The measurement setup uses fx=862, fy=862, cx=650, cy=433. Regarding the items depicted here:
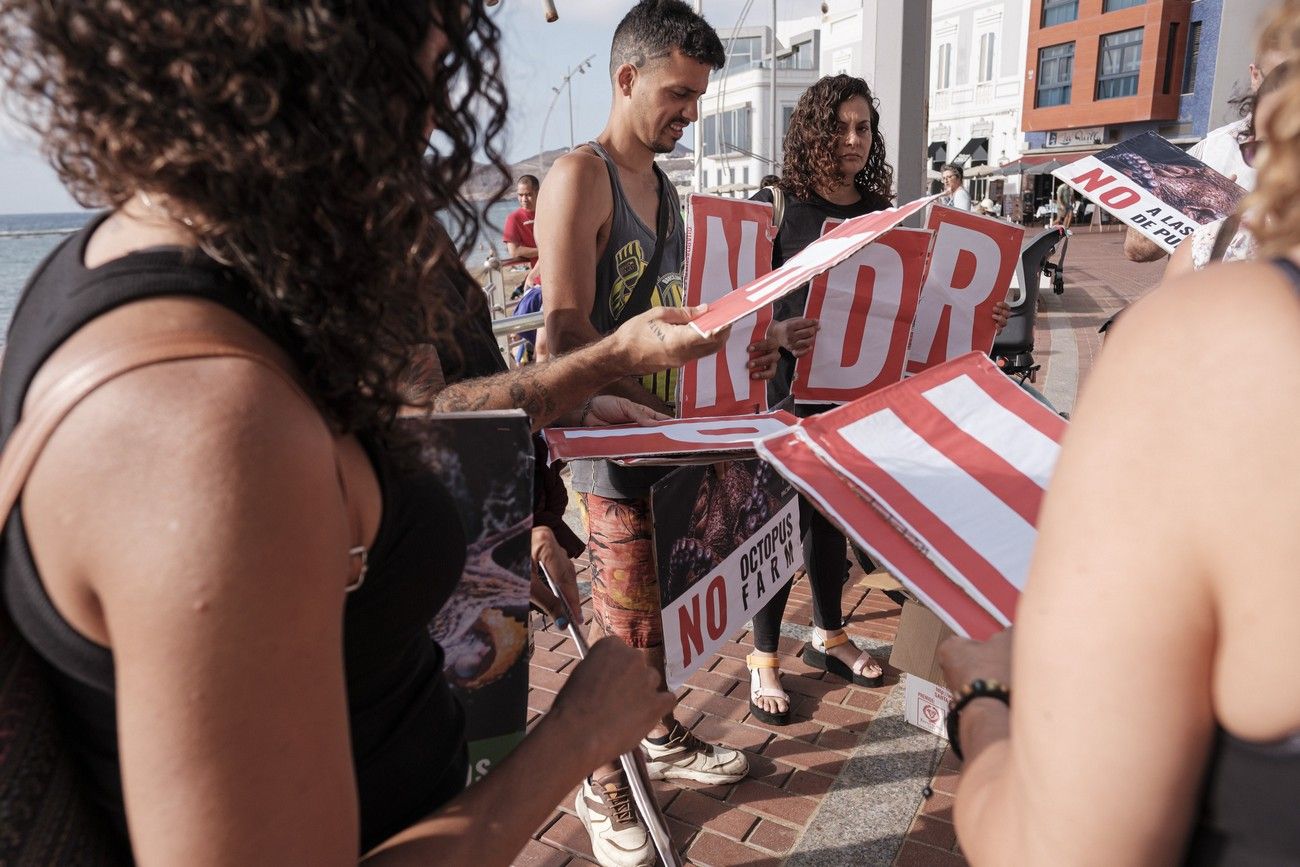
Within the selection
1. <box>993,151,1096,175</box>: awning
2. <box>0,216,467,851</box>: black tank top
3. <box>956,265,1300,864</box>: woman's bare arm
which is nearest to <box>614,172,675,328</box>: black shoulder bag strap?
<box>0,216,467,851</box>: black tank top

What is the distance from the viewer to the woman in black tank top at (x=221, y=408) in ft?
2.05

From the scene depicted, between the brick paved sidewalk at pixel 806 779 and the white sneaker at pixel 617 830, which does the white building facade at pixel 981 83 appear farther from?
the white sneaker at pixel 617 830

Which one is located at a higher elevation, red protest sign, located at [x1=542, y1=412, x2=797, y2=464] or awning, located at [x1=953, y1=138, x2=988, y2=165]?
red protest sign, located at [x1=542, y1=412, x2=797, y2=464]

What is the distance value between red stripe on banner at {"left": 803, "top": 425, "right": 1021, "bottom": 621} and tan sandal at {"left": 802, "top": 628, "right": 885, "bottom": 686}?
2.00 meters

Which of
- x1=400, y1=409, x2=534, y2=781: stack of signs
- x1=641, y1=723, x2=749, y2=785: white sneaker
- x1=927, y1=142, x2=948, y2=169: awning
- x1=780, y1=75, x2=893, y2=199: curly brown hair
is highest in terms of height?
x1=780, y1=75, x2=893, y2=199: curly brown hair

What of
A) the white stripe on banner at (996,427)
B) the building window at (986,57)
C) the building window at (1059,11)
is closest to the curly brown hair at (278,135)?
the white stripe on banner at (996,427)

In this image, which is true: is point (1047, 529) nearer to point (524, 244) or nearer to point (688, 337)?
point (688, 337)

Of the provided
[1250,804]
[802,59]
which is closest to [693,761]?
[1250,804]

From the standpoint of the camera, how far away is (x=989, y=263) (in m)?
3.07

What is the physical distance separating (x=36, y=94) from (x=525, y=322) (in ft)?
10.1

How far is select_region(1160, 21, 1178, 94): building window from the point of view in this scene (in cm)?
3862

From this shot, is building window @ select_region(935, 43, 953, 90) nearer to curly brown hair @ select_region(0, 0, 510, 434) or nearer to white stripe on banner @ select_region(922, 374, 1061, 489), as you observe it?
white stripe on banner @ select_region(922, 374, 1061, 489)

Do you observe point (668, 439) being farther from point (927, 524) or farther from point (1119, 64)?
point (1119, 64)

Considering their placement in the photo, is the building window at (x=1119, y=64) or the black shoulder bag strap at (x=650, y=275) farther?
the building window at (x=1119, y=64)
